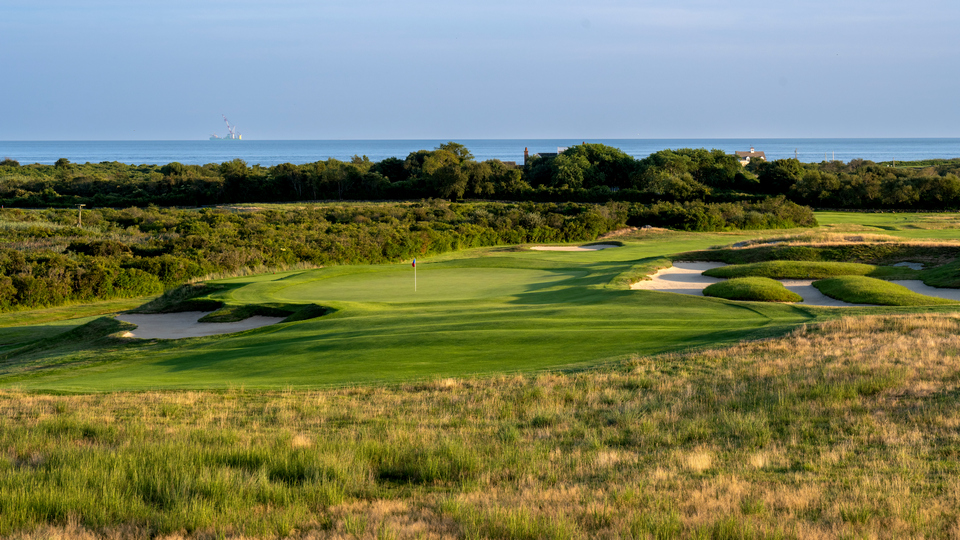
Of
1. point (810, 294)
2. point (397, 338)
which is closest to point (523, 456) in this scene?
point (397, 338)

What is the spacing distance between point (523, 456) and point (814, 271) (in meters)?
20.0

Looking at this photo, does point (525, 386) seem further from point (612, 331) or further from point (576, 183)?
point (576, 183)

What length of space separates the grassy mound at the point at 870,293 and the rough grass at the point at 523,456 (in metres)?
8.69

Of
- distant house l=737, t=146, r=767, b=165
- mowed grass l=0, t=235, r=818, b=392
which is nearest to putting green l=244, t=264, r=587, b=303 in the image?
mowed grass l=0, t=235, r=818, b=392

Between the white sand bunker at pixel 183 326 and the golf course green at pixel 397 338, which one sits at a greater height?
the golf course green at pixel 397 338

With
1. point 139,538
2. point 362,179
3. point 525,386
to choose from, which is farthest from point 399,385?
point 362,179

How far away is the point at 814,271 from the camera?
2361 cm

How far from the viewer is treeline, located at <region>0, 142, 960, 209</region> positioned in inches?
2852

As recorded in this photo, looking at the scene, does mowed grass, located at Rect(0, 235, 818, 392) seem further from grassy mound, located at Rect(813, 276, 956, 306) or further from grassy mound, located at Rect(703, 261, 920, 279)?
grassy mound, located at Rect(703, 261, 920, 279)

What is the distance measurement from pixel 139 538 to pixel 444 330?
9724 mm

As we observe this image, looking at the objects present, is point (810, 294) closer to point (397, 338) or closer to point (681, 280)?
point (681, 280)

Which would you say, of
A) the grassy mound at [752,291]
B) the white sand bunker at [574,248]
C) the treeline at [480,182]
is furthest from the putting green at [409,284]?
the treeline at [480,182]

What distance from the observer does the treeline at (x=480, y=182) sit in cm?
7244

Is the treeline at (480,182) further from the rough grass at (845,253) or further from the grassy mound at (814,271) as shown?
the grassy mound at (814,271)
